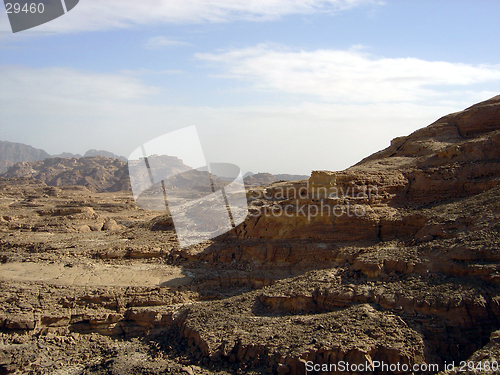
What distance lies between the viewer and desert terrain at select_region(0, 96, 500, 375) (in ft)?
38.5

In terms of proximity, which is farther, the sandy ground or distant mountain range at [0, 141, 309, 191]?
distant mountain range at [0, 141, 309, 191]

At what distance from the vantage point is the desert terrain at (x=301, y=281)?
11727 mm

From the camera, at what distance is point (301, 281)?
15.5 meters

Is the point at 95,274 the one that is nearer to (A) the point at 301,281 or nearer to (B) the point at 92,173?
(A) the point at 301,281

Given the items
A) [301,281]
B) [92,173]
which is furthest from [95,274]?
[92,173]

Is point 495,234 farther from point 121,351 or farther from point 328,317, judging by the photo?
point 121,351

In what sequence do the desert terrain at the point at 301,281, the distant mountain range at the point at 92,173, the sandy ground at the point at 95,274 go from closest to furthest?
the desert terrain at the point at 301,281
the sandy ground at the point at 95,274
the distant mountain range at the point at 92,173

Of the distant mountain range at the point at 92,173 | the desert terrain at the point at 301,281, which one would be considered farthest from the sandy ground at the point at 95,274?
the distant mountain range at the point at 92,173

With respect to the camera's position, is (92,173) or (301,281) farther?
(92,173)

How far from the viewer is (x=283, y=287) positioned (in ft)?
50.4

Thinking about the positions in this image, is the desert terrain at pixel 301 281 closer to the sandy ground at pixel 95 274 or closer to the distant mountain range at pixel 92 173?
the sandy ground at pixel 95 274

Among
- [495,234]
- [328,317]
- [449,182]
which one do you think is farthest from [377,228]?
[328,317]

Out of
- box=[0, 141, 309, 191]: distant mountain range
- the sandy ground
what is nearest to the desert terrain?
the sandy ground

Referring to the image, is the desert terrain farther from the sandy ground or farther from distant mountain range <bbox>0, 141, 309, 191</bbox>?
distant mountain range <bbox>0, 141, 309, 191</bbox>
